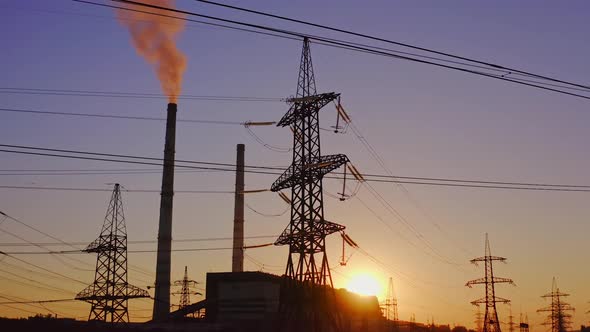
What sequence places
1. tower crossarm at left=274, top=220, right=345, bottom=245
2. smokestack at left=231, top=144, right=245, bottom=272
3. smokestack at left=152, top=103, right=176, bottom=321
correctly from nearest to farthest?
1. tower crossarm at left=274, top=220, right=345, bottom=245
2. smokestack at left=152, top=103, right=176, bottom=321
3. smokestack at left=231, top=144, right=245, bottom=272

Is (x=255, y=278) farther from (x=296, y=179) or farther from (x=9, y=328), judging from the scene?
(x=9, y=328)

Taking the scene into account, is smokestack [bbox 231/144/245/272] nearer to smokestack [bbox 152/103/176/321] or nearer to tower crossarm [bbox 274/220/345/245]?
smokestack [bbox 152/103/176/321]

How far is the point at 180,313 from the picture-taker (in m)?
75.5

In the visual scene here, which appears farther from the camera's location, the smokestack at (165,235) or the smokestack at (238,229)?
the smokestack at (238,229)

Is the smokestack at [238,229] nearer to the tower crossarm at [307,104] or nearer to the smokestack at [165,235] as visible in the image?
the smokestack at [165,235]

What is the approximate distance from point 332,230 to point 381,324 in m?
52.6

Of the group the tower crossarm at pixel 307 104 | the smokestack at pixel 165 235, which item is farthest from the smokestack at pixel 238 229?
the tower crossarm at pixel 307 104

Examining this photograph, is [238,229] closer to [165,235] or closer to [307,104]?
[165,235]

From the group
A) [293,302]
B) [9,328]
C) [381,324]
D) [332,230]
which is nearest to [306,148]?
[332,230]

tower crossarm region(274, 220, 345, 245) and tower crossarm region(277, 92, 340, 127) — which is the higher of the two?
tower crossarm region(277, 92, 340, 127)

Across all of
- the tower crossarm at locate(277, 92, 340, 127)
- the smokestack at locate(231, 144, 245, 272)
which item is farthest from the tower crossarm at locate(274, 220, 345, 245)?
the smokestack at locate(231, 144, 245, 272)

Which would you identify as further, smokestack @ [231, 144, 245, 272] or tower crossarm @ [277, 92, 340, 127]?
smokestack @ [231, 144, 245, 272]

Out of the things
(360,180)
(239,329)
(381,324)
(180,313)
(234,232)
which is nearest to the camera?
(360,180)

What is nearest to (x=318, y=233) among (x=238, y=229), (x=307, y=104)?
(x=307, y=104)
